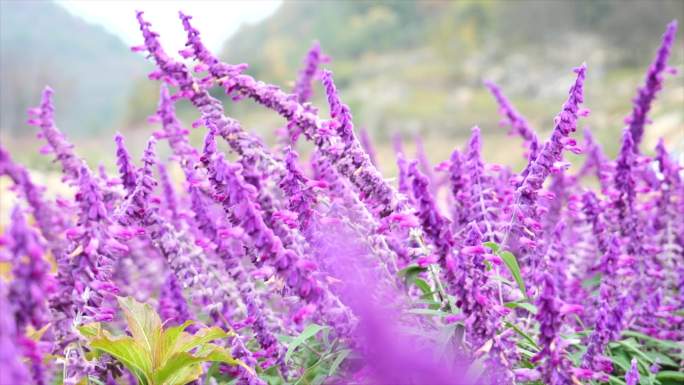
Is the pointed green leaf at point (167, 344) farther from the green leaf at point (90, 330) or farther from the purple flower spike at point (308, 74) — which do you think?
the purple flower spike at point (308, 74)

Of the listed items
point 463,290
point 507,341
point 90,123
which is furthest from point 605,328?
point 90,123

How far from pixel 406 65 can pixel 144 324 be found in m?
45.1


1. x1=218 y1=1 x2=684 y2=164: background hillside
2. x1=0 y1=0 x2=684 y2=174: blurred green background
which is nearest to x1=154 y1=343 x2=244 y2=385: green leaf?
x1=0 y1=0 x2=684 y2=174: blurred green background

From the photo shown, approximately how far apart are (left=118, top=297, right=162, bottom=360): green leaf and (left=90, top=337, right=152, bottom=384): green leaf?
0.07ft

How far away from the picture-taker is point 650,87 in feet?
10.3

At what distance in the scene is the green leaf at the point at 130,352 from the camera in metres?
1.78

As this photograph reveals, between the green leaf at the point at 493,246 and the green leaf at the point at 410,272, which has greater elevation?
the green leaf at the point at 410,272

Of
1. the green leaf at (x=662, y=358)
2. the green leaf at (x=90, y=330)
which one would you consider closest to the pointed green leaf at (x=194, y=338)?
the green leaf at (x=90, y=330)

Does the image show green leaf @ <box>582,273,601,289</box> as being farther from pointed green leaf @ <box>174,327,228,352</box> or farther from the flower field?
pointed green leaf @ <box>174,327,228,352</box>

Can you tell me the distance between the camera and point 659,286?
9.15 ft

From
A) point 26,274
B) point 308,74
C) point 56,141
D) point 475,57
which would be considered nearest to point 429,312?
point 26,274

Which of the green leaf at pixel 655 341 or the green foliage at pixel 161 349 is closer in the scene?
the green foliage at pixel 161 349

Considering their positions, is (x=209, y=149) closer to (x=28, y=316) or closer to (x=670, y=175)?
(x=28, y=316)

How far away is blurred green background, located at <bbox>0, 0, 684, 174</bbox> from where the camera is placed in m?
28.0
